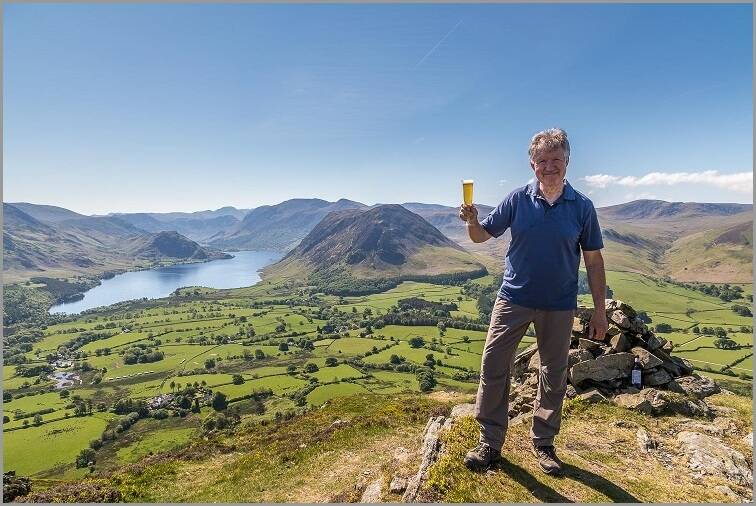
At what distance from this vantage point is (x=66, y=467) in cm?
5706

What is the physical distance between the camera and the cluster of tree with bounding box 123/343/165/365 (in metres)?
113

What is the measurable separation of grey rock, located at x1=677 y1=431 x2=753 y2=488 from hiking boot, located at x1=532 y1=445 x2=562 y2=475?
3.04m

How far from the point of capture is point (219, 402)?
253ft

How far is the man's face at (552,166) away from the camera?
19.8 feet

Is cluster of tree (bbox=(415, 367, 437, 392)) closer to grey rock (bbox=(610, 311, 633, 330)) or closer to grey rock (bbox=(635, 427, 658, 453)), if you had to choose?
grey rock (bbox=(610, 311, 633, 330))

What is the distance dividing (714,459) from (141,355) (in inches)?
5309

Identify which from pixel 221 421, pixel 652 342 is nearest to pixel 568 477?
pixel 652 342

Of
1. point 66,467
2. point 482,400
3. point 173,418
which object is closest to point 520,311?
point 482,400

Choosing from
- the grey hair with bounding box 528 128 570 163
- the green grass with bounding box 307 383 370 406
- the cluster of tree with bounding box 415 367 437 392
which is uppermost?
the grey hair with bounding box 528 128 570 163

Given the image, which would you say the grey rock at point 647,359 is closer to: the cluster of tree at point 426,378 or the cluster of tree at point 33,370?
the cluster of tree at point 426,378

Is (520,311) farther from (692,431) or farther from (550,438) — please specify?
(692,431)

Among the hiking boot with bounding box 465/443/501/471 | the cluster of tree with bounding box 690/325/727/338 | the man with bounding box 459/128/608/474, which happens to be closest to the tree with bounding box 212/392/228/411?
the hiking boot with bounding box 465/443/501/471

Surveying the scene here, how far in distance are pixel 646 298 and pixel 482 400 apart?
179m

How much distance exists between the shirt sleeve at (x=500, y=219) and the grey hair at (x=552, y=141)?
3.10 feet
